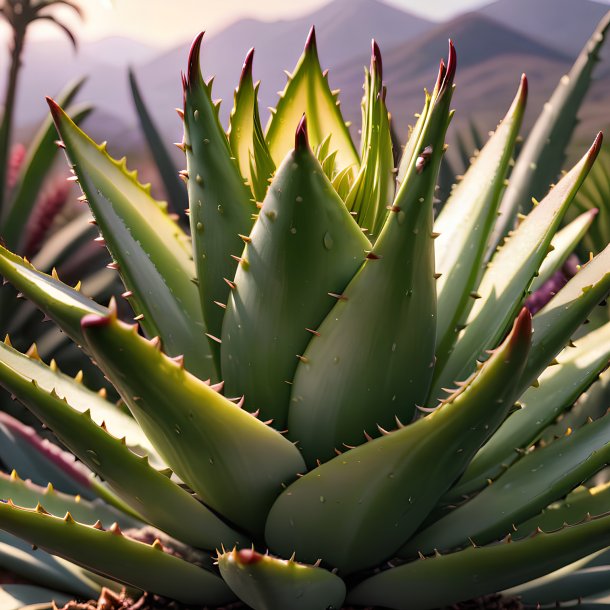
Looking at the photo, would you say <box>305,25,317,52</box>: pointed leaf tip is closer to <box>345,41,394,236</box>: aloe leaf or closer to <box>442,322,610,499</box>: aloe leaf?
<box>345,41,394,236</box>: aloe leaf

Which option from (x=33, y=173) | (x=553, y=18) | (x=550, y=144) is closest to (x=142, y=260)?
(x=550, y=144)

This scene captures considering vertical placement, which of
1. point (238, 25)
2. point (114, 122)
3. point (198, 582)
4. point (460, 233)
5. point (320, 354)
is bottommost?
point (198, 582)

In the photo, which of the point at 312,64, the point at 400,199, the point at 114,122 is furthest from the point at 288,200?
the point at 114,122

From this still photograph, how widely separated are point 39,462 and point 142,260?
0.27 meters

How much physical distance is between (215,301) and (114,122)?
252 inches

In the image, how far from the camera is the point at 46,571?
0.55 m

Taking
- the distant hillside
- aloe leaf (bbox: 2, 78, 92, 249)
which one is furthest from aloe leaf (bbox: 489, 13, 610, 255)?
the distant hillside

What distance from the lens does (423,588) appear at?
0.44 m

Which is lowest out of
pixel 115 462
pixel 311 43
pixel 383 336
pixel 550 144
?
pixel 115 462

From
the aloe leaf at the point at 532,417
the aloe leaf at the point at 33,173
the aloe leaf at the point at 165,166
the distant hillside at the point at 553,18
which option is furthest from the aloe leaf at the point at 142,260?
the distant hillside at the point at 553,18

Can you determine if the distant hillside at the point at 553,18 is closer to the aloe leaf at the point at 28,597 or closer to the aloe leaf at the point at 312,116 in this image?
the aloe leaf at the point at 312,116

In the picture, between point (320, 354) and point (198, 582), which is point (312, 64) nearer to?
point (320, 354)

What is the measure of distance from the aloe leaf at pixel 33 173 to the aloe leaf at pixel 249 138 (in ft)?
3.23

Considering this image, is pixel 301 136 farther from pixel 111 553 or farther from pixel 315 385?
pixel 111 553
